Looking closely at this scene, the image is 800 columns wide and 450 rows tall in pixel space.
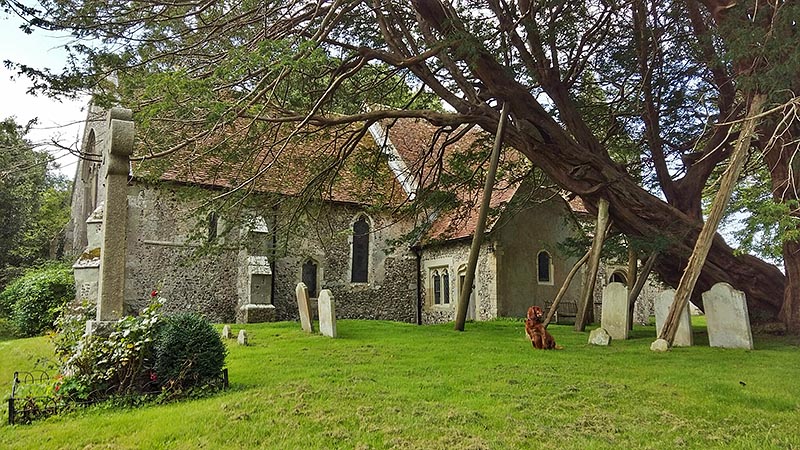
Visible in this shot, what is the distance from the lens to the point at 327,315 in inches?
455

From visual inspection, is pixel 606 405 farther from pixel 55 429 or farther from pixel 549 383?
pixel 55 429

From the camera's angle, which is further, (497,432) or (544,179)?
(544,179)

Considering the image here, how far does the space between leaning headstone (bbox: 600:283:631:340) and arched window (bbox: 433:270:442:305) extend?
33.3 feet

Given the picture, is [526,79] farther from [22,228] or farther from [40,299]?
[22,228]

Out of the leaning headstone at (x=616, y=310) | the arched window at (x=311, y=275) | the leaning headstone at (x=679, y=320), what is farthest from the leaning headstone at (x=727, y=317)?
the arched window at (x=311, y=275)

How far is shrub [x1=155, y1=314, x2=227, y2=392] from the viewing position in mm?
6355

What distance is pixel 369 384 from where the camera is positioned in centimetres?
659

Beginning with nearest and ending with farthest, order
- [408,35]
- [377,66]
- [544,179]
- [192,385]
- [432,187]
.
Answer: [192,385] → [408,35] → [377,66] → [432,187] → [544,179]

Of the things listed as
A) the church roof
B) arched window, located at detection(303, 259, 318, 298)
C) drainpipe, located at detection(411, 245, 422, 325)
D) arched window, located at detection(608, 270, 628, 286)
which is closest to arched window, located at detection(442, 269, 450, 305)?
drainpipe, located at detection(411, 245, 422, 325)

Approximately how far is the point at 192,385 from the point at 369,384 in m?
2.03

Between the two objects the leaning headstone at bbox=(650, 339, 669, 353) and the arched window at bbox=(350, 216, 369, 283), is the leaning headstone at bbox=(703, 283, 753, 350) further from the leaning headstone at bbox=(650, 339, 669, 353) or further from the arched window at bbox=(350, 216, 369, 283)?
the arched window at bbox=(350, 216, 369, 283)

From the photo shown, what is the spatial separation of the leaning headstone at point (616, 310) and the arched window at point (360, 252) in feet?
36.5

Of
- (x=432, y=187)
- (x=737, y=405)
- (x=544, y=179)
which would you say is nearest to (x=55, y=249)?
(x=432, y=187)

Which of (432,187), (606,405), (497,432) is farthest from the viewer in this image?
(432,187)
